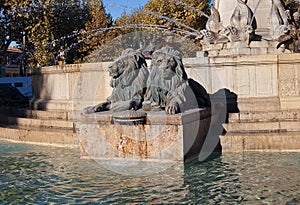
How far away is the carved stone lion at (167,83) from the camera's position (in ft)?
23.7

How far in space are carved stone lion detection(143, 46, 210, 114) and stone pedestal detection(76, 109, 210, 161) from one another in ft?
0.77

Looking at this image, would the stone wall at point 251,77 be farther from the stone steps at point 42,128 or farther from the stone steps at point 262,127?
the stone steps at point 42,128

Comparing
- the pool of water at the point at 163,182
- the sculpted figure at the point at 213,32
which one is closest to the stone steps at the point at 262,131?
the pool of water at the point at 163,182

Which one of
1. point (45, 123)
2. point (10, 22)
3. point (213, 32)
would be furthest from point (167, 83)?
point (10, 22)

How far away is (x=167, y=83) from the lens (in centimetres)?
732

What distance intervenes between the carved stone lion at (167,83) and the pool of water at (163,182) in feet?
3.54

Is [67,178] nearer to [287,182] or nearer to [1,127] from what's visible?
[287,182]

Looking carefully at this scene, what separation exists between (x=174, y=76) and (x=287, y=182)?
2.56 meters

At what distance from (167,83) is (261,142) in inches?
82.8

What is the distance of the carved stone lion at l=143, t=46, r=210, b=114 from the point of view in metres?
7.23

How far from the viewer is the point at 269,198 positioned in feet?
17.1

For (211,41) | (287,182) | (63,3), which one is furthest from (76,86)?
(63,3)

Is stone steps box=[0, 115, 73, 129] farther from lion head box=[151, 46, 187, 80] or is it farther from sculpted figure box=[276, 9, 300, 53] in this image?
sculpted figure box=[276, 9, 300, 53]

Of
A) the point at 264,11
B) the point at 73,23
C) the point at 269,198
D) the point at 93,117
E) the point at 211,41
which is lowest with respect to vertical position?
the point at 269,198
